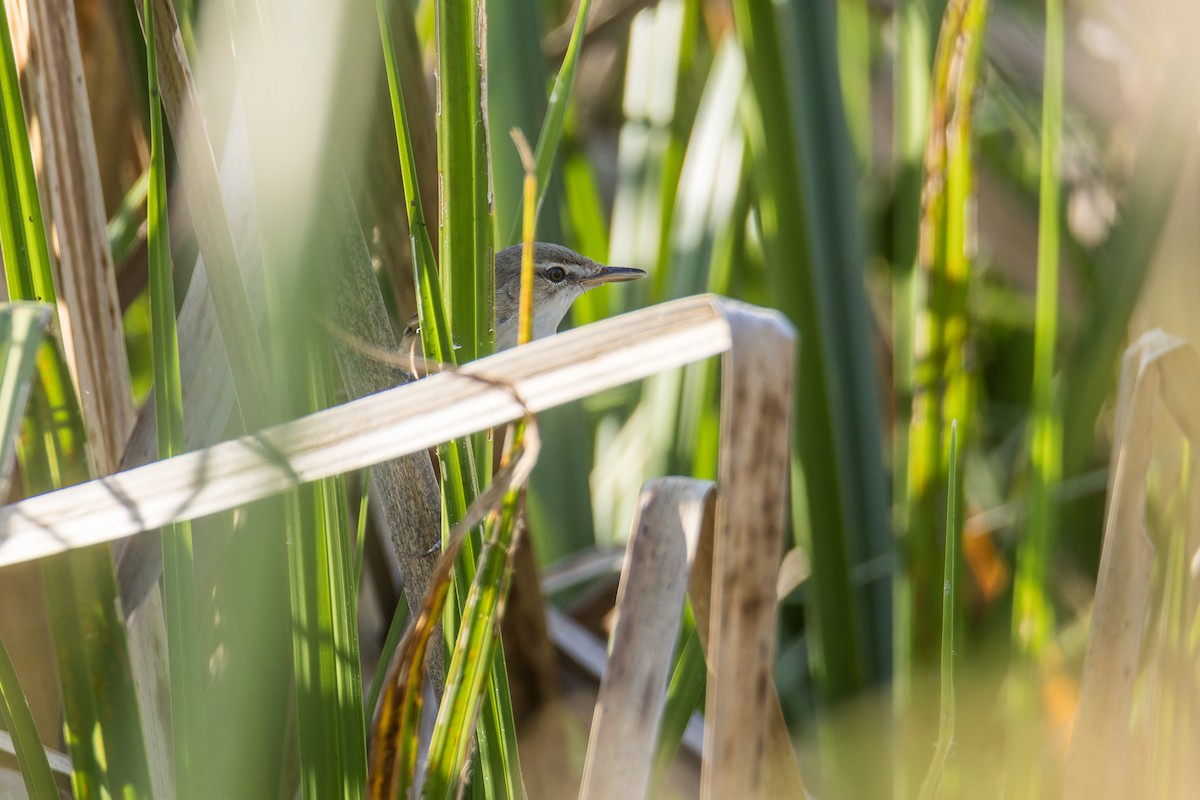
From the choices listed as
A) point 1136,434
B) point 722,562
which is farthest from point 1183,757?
point 722,562

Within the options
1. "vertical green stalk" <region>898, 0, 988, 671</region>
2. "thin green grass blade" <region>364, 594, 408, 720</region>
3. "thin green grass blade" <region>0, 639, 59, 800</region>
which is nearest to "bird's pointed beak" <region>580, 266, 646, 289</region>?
"vertical green stalk" <region>898, 0, 988, 671</region>

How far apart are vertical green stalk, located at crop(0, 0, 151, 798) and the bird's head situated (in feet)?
2.80

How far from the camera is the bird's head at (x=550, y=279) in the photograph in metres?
1.77

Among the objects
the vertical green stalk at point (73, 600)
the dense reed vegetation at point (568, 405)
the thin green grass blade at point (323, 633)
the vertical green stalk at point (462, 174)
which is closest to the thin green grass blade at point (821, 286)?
the dense reed vegetation at point (568, 405)

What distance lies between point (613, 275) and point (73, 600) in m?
1.06

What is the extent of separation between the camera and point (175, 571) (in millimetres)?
809

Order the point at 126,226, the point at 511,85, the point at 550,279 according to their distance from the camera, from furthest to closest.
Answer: the point at 550,279
the point at 511,85
the point at 126,226

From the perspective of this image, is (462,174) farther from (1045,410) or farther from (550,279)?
(550,279)

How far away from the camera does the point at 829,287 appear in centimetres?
156

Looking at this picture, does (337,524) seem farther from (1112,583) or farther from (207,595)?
(1112,583)

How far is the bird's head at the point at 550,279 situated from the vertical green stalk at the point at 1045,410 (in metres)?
0.65

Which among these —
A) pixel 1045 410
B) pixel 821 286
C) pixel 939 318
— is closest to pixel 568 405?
pixel 821 286

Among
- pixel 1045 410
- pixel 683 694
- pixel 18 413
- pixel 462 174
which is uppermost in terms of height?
pixel 462 174

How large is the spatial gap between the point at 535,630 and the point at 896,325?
84 cm
